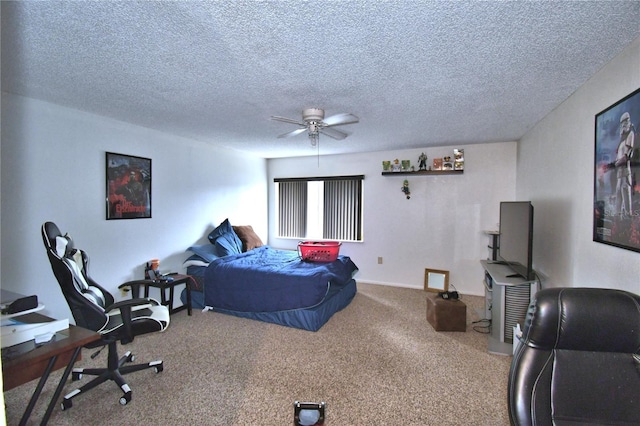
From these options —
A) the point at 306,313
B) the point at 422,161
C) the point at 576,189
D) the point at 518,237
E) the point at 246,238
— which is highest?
the point at 422,161

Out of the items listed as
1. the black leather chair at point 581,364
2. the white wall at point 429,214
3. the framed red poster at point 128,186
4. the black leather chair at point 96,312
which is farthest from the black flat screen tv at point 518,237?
the framed red poster at point 128,186

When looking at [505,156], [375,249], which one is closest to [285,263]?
[375,249]

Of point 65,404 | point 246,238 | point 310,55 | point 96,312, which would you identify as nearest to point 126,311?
point 96,312

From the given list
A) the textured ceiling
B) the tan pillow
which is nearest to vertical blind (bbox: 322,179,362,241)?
the tan pillow

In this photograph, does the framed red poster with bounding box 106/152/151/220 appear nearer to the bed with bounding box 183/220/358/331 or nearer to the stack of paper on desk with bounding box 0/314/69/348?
the bed with bounding box 183/220/358/331

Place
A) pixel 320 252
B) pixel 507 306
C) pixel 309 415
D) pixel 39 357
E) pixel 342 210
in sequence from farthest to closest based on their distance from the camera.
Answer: pixel 342 210, pixel 320 252, pixel 507 306, pixel 39 357, pixel 309 415

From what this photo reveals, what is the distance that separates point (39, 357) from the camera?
1.40 meters

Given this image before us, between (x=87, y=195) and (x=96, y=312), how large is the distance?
1.59 metres

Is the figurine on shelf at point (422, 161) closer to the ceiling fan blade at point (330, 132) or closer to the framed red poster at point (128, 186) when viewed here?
the ceiling fan blade at point (330, 132)

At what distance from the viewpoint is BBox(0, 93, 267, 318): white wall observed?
255cm

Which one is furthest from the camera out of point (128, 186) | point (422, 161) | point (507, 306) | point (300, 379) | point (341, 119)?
point (422, 161)

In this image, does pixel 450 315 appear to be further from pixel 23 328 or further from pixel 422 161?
pixel 23 328

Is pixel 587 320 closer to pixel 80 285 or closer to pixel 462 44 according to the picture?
pixel 462 44

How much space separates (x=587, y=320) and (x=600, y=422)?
0.35m
